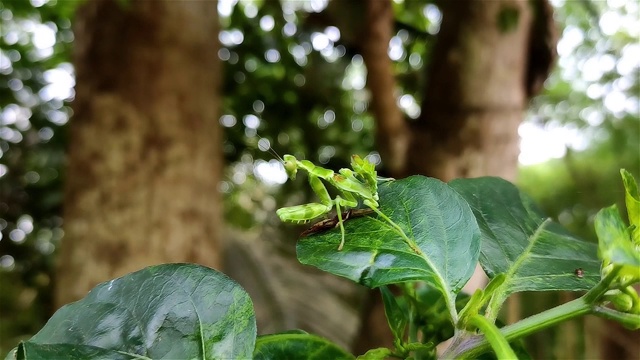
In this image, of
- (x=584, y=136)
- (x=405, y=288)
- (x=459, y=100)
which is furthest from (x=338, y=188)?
(x=584, y=136)

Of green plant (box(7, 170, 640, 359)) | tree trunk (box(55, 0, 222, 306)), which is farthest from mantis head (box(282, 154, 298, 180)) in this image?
tree trunk (box(55, 0, 222, 306))

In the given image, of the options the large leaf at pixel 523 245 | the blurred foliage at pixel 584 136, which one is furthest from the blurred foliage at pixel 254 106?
the large leaf at pixel 523 245

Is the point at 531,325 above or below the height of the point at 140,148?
above

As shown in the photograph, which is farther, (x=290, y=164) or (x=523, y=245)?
(x=290, y=164)

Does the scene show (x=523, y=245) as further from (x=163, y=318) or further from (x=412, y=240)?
(x=163, y=318)

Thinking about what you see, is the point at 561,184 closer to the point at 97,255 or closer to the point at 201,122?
the point at 201,122

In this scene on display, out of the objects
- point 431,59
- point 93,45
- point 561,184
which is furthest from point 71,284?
point 561,184

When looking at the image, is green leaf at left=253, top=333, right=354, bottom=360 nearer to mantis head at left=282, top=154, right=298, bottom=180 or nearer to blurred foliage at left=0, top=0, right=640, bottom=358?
mantis head at left=282, top=154, right=298, bottom=180
